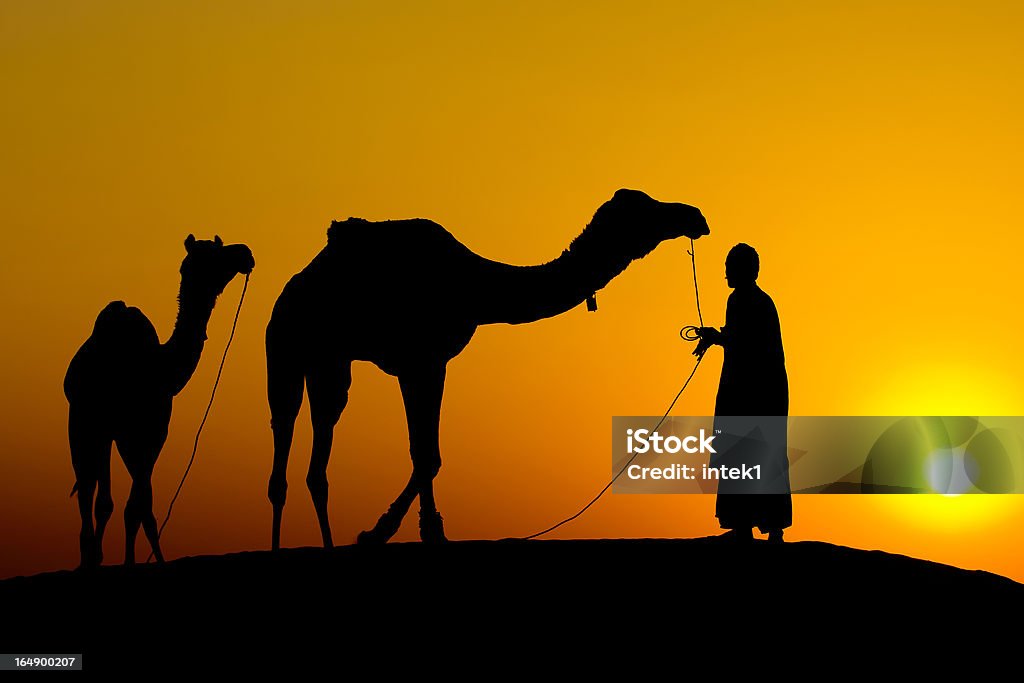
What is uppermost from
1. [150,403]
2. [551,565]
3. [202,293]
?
[202,293]

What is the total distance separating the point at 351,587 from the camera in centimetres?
1495

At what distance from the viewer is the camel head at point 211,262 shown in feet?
60.0

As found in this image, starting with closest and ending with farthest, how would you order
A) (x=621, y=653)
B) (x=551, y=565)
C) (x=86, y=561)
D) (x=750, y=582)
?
(x=621, y=653), (x=750, y=582), (x=551, y=565), (x=86, y=561)

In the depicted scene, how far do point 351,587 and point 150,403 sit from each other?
14.2 ft

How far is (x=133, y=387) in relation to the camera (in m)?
18.0

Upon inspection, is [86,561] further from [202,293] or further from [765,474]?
[765,474]

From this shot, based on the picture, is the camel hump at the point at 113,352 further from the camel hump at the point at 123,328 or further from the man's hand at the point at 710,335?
the man's hand at the point at 710,335

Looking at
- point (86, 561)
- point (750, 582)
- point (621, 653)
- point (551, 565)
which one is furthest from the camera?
point (86, 561)

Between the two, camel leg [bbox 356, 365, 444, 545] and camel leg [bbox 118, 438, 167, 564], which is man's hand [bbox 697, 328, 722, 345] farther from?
camel leg [bbox 118, 438, 167, 564]

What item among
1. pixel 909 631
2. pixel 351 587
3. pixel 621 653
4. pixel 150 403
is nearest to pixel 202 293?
pixel 150 403

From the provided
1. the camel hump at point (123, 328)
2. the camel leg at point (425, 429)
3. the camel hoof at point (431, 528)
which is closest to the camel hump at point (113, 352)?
the camel hump at point (123, 328)

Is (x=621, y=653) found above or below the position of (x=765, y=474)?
below

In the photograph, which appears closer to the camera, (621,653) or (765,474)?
(621,653)

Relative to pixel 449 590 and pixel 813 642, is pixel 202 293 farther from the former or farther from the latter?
pixel 813 642
